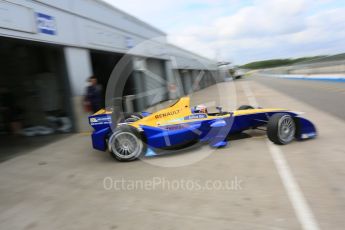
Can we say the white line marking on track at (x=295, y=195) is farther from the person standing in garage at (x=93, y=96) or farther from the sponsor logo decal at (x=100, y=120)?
the person standing in garage at (x=93, y=96)

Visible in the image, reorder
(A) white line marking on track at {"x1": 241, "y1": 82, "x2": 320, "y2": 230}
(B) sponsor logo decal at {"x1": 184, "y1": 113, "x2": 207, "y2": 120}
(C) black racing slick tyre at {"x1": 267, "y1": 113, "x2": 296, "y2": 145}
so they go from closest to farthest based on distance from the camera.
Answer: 1. (A) white line marking on track at {"x1": 241, "y1": 82, "x2": 320, "y2": 230}
2. (C) black racing slick tyre at {"x1": 267, "y1": 113, "x2": 296, "y2": 145}
3. (B) sponsor logo decal at {"x1": 184, "y1": 113, "x2": 207, "y2": 120}

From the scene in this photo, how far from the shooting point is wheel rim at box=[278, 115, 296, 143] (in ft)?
19.4

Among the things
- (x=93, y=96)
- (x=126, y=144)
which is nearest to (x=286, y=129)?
(x=126, y=144)

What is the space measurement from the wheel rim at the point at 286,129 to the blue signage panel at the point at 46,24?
20.1ft

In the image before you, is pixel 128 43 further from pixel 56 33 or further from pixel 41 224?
pixel 41 224

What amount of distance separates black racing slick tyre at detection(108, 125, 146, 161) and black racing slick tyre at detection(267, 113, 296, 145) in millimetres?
2380

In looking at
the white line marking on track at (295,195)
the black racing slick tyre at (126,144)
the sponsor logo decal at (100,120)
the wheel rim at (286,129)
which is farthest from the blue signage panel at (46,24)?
the white line marking on track at (295,195)

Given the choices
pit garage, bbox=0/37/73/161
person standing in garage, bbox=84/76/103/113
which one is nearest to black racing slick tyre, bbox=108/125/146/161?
person standing in garage, bbox=84/76/103/113

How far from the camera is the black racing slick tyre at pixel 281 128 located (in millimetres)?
5855

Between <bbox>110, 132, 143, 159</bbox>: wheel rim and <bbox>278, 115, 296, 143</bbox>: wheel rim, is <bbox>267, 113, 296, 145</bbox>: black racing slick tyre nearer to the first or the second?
<bbox>278, 115, 296, 143</bbox>: wheel rim

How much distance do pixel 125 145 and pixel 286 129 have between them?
120 inches

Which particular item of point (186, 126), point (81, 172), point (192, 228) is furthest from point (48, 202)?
point (186, 126)

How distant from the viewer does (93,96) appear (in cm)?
866

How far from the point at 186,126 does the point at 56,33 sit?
16.3ft
